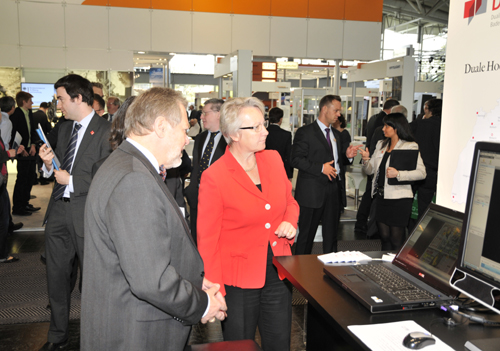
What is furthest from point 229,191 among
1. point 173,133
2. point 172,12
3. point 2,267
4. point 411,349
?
point 172,12

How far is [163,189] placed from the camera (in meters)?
1.52

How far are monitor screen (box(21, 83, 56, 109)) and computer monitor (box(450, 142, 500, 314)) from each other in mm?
6748

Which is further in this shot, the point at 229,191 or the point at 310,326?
the point at 310,326

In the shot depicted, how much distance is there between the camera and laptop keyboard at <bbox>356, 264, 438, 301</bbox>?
1584 mm

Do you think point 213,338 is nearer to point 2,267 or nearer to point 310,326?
point 310,326

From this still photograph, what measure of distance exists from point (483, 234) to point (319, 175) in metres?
3.11

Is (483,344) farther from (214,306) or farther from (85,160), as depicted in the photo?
(85,160)

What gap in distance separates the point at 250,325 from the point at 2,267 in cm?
390

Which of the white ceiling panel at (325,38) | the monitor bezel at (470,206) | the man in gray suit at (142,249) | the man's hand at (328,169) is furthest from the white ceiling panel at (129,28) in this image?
the monitor bezel at (470,206)

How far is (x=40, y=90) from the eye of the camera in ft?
22.3

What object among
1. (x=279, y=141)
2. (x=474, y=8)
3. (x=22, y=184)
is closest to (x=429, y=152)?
(x=279, y=141)

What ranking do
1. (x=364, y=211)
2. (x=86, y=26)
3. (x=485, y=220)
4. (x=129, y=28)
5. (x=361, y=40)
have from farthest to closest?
1. (x=361, y=40)
2. (x=129, y=28)
3. (x=86, y=26)
4. (x=364, y=211)
5. (x=485, y=220)

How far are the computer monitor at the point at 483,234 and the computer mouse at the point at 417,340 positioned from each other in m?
0.24

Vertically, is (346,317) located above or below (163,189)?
below
